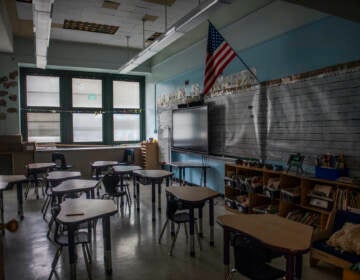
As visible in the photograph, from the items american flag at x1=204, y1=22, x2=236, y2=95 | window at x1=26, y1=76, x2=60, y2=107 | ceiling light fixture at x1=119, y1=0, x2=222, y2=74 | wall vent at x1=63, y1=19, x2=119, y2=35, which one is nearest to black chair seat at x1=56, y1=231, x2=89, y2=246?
Result: american flag at x1=204, y1=22, x2=236, y2=95

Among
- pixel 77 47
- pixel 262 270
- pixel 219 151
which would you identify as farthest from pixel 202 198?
pixel 77 47

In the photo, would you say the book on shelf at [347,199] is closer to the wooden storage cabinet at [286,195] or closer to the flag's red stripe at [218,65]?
the wooden storage cabinet at [286,195]

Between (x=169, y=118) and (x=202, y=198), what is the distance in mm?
4877

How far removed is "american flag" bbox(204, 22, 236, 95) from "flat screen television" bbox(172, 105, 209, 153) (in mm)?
1222

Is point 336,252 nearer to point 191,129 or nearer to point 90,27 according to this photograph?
point 191,129

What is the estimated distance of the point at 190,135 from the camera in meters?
6.71

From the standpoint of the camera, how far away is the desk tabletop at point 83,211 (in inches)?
104

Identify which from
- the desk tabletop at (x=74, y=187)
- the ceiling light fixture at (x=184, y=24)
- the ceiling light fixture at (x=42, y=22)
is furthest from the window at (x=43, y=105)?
the desk tabletop at (x=74, y=187)

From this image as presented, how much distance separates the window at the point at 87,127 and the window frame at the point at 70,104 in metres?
0.13

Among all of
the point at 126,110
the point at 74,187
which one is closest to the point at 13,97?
the point at 126,110

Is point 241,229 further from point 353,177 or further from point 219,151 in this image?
point 219,151

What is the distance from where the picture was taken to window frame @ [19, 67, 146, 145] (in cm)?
859

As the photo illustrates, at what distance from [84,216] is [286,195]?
2.63 m

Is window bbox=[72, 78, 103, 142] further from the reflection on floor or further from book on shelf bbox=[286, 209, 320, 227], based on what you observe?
book on shelf bbox=[286, 209, 320, 227]
